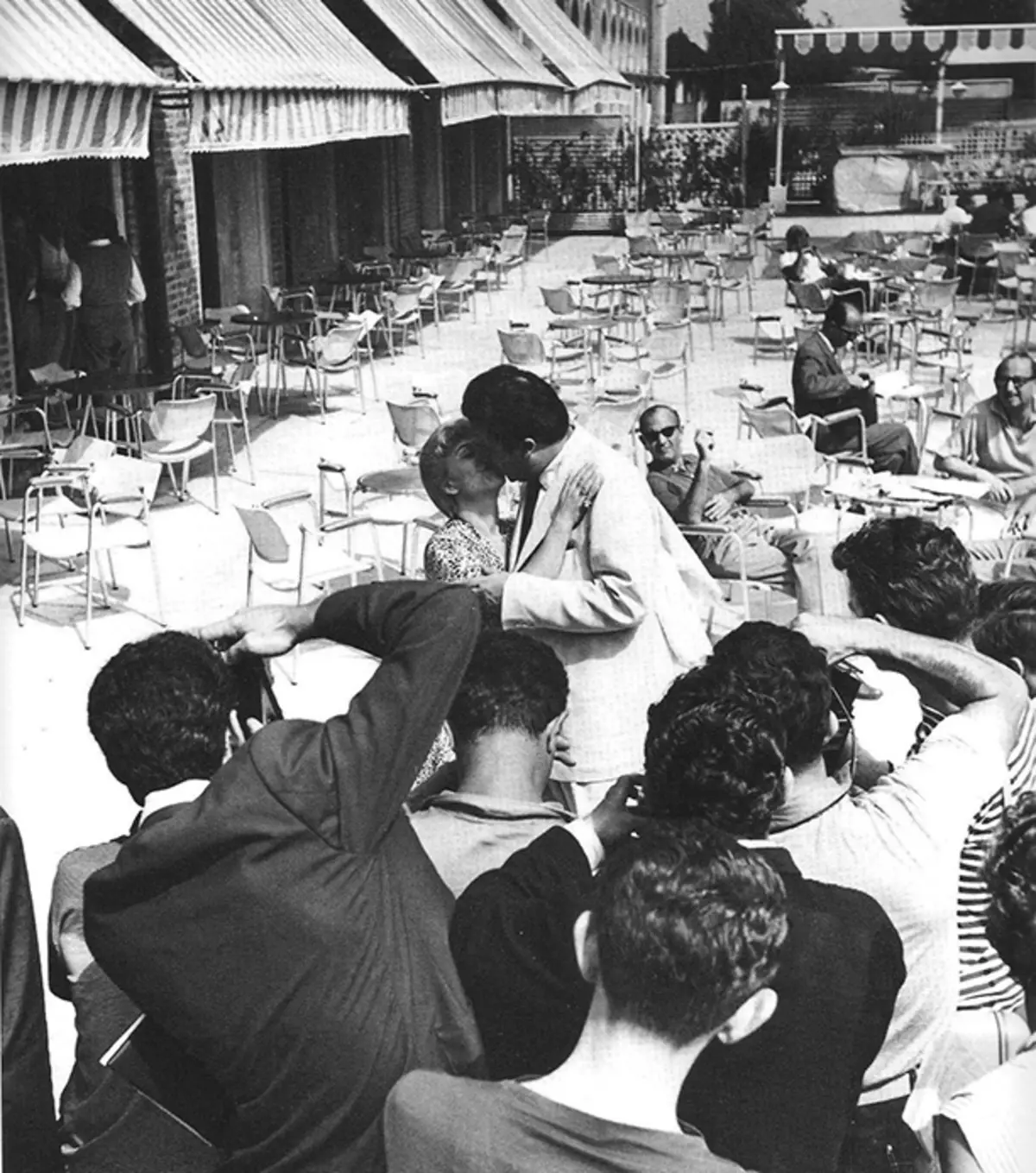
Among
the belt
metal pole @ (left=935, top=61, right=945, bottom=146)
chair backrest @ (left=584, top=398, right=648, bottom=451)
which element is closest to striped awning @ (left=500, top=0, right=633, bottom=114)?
metal pole @ (left=935, top=61, right=945, bottom=146)

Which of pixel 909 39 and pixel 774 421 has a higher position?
pixel 909 39

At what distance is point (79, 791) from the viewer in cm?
560

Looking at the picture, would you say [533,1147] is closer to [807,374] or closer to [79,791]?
[79,791]

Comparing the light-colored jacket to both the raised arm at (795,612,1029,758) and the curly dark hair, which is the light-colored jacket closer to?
the raised arm at (795,612,1029,758)

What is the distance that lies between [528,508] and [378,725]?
1.65 m

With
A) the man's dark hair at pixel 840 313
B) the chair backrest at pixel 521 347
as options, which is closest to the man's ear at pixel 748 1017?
the man's dark hair at pixel 840 313

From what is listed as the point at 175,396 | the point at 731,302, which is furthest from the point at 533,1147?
the point at 731,302

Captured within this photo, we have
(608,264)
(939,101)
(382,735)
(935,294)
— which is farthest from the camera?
(939,101)

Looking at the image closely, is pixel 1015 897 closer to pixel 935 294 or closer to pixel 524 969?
pixel 524 969

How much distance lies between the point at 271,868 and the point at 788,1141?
747 millimetres

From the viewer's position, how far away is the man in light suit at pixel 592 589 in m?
3.49

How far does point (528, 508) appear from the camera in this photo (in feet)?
12.0

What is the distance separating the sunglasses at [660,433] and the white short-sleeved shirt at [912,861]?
424 centimetres

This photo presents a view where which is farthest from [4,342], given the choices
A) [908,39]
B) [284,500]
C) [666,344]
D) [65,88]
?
[908,39]
